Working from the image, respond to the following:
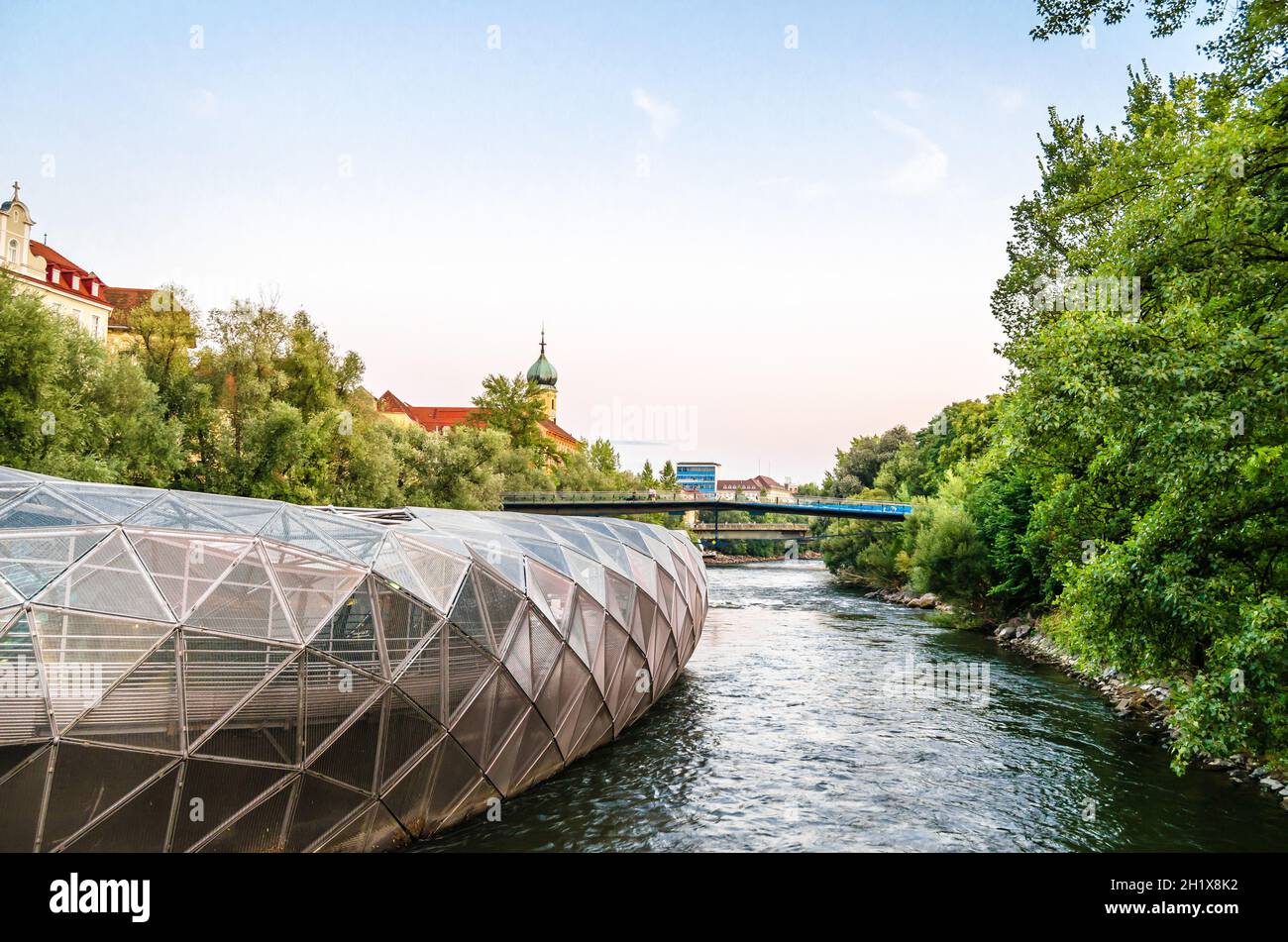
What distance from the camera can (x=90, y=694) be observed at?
7.55 metres

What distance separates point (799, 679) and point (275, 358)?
31404mm

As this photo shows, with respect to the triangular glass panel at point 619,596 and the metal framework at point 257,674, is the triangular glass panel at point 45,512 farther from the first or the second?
the triangular glass panel at point 619,596

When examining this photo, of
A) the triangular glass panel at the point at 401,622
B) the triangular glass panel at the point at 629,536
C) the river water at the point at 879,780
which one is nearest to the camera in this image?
the triangular glass panel at the point at 401,622

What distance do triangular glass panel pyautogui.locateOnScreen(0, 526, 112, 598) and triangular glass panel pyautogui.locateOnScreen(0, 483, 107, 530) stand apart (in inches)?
11.6

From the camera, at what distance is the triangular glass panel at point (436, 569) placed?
11.4m

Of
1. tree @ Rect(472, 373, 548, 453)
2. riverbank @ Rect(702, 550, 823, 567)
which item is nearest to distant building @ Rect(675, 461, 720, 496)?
riverbank @ Rect(702, 550, 823, 567)

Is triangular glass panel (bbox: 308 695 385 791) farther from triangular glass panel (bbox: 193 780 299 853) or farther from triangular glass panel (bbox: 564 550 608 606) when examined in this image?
triangular glass panel (bbox: 564 550 608 606)

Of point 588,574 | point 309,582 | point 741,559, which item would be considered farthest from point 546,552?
point 741,559

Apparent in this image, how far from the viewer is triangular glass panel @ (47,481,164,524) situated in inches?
383

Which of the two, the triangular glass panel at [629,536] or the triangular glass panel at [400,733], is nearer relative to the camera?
the triangular glass panel at [400,733]

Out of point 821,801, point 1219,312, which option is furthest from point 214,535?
point 1219,312

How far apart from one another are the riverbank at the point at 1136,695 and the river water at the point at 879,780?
40 cm

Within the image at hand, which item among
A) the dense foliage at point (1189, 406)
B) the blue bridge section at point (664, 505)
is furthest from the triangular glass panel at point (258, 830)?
the blue bridge section at point (664, 505)
